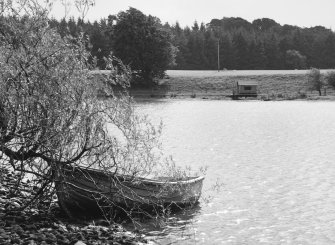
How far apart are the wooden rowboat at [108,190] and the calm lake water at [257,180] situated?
1397 mm

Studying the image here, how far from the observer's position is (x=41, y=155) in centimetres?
1747

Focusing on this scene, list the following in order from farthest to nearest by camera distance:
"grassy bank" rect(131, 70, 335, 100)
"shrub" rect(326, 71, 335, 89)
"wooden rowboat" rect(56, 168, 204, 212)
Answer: "grassy bank" rect(131, 70, 335, 100) → "shrub" rect(326, 71, 335, 89) → "wooden rowboat" rect(56, 168, 204, 212)

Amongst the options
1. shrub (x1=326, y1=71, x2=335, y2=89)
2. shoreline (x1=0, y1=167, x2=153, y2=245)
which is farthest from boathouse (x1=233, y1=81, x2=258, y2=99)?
shoreline (x1=0, y1=167, x2=153, y2=245)

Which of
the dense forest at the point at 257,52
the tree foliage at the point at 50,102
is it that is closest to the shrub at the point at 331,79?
the dense forest at the point at 257,52

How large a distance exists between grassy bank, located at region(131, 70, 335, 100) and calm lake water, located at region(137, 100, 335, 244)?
54507 millimetres

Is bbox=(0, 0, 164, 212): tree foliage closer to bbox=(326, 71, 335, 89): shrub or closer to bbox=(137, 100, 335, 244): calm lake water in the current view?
bbox=(137, 100, 335, 244): calm lake water

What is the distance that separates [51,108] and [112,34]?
119m

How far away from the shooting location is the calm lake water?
2098cm

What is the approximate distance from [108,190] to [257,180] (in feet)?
47.6

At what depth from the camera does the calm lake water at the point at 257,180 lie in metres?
21.0

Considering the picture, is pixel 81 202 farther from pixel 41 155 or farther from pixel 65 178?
pixel 41 155

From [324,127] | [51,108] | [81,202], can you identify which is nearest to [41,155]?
[51,108]

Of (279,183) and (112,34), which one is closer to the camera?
(279,183)

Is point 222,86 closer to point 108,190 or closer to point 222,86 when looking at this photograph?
point 222,86
